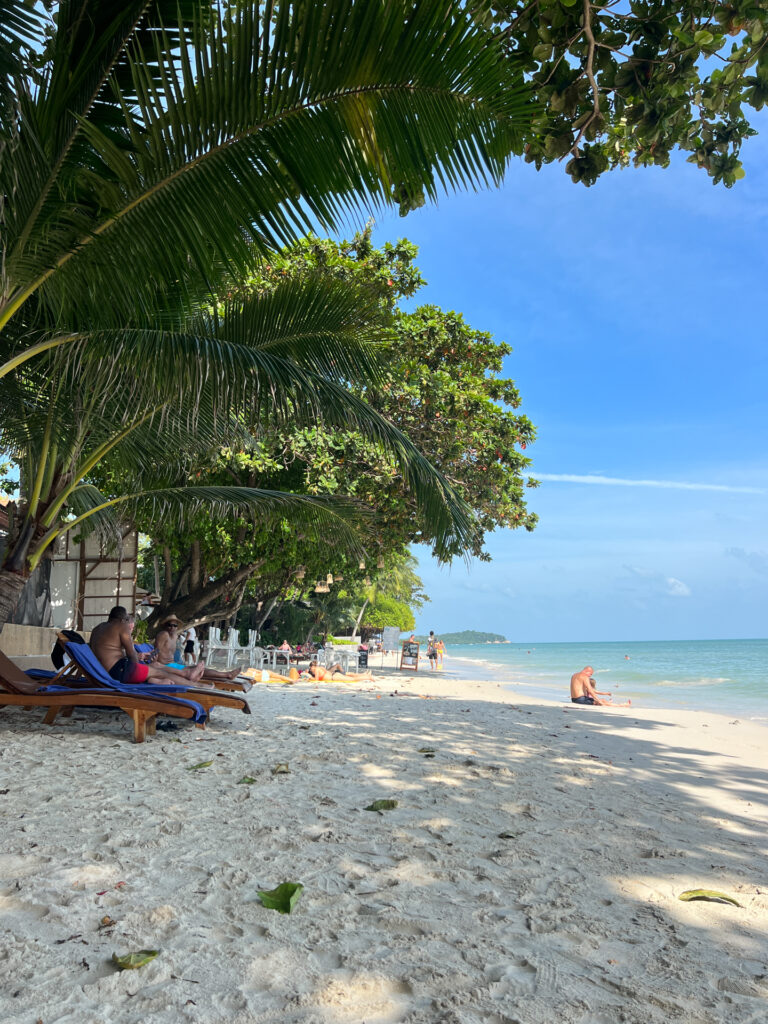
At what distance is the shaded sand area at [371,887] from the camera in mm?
1930

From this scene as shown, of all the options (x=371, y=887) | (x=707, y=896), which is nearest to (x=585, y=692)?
(x=707, y=896)

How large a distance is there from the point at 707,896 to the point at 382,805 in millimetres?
1737

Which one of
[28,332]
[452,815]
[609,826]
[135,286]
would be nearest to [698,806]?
[609,826]

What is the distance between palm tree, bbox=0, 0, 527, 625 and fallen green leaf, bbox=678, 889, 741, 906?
375cm

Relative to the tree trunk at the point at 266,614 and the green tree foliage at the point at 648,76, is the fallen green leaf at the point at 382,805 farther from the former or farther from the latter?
the tree trunk at the point at 266,614

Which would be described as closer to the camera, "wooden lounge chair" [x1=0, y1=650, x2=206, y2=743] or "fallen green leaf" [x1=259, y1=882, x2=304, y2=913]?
"fallen green leaf" [x1=259, y1=882, x2=304, y2=913]

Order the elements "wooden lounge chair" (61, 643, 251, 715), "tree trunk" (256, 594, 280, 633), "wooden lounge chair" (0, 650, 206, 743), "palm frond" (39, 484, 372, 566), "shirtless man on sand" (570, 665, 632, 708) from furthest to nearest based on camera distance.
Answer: "tree trunk" (256, 594, 280, 633)
"shirtless man on sand" (570, 665, 632, 708)
"palm frond" (39, 484, 372, 566)
"wooden lounge chair" (61, 643, 251, 715)
"wooden lounge chair" (0, 650, 206, 743)

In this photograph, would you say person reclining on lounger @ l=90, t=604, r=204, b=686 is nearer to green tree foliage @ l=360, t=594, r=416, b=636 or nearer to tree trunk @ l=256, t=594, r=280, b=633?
tree trunk @ l=256, t=594, r=280, b=633

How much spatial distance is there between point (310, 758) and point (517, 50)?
15.7 ft

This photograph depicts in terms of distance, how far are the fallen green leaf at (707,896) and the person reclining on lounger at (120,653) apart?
15.6 ft

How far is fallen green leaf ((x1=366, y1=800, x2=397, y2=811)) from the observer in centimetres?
389

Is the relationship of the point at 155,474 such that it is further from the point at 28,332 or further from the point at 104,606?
the point at 104,606

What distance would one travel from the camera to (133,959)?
2.04m

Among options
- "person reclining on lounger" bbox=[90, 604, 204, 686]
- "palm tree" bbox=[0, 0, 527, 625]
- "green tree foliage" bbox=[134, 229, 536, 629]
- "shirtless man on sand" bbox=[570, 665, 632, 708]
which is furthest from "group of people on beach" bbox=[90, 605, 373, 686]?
"shirtless man on sand" bbox=[570, 665, 632, 708]
